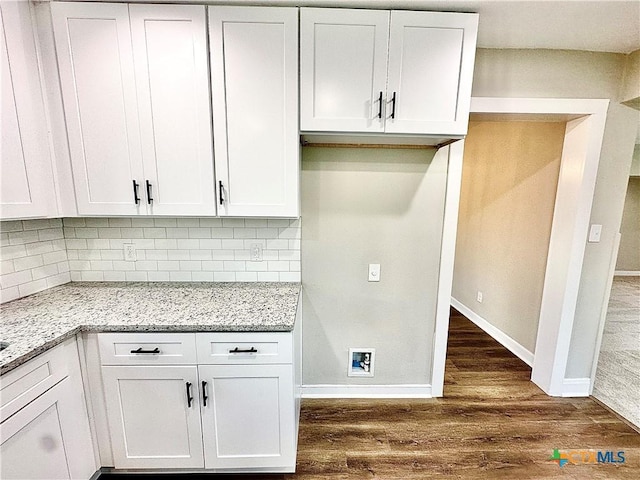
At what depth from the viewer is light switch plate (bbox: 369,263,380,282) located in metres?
1.99

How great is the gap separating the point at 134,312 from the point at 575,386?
3.05 metres

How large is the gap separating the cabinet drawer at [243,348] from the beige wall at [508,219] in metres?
2.32

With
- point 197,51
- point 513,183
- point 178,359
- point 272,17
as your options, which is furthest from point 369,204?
point 513,183

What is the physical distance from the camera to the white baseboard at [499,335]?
103 inches

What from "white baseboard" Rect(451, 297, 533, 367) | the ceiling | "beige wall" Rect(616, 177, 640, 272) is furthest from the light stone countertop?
"beige wall" Rect(616, 177, 640, 272)

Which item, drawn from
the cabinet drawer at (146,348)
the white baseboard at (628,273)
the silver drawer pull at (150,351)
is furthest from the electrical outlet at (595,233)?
the white baseboard at (628,273)

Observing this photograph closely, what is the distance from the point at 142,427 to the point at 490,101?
269cm

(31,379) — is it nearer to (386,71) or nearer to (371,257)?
(371,257)

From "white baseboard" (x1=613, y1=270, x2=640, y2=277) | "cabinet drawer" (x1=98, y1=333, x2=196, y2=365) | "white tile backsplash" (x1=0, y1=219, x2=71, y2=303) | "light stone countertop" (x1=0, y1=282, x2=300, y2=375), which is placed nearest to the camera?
Result: "light stone countertop" (x1=0, y1=282, x2=300, y2=375)

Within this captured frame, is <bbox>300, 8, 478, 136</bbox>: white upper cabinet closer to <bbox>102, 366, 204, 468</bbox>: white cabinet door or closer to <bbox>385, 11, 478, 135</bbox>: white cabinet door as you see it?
<bbox>385, 11, 478, 135</bbox>: white cabinet door

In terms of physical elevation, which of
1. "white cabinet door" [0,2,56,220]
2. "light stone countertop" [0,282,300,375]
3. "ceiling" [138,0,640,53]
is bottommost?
"light stone countertop" [0,282,300,375]

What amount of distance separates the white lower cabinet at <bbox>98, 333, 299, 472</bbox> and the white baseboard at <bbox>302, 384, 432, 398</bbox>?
0.66 meters

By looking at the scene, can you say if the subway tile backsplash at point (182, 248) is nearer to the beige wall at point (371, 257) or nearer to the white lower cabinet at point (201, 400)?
the beige wall at point (371, 257)

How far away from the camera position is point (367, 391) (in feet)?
7.10
